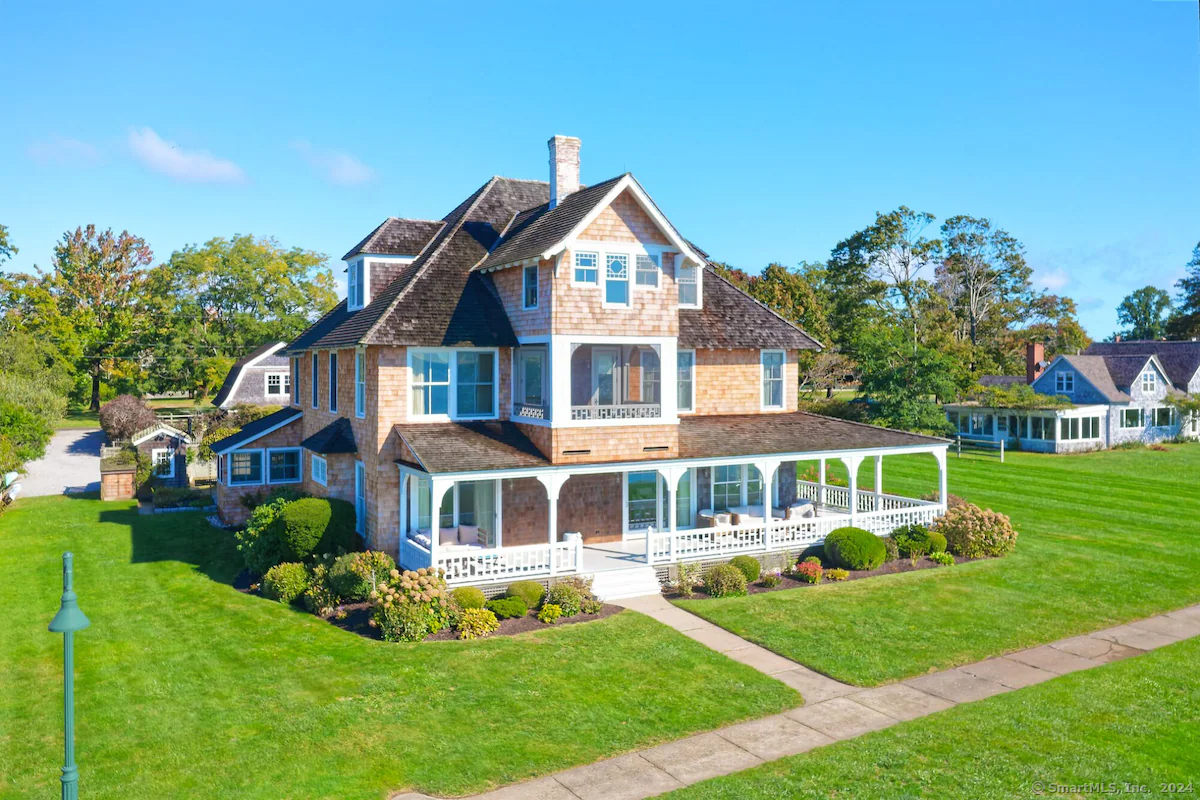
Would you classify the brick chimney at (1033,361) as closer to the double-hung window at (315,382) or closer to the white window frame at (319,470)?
the double-hung window at (315,382)

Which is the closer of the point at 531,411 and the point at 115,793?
the point at 115,793

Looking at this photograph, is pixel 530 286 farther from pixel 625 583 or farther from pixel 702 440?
pixel 625 583

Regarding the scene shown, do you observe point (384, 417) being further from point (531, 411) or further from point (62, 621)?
point (62, 621)

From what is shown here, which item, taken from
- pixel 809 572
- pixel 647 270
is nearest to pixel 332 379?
pixel 647 270

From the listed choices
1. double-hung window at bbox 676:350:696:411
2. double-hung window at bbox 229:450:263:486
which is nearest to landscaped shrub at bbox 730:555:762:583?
double-hung window at bbox 676:350:696:411

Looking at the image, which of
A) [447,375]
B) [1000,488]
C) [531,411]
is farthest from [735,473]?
[1000,488]

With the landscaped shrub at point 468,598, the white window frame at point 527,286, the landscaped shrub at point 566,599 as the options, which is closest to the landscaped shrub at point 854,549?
the landscaped shrub at point 566,599

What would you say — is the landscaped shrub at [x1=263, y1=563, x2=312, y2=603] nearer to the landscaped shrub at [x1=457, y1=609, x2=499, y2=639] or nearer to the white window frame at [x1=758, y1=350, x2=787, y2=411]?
the landscaped shrub at [x1=457, y1=609, x2=499, y2=639]
